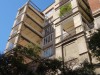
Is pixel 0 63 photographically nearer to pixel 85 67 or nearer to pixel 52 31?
pixel 85 67

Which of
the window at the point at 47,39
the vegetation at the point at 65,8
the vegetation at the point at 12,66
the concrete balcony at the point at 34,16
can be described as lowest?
the vegetation at the point at 12,66

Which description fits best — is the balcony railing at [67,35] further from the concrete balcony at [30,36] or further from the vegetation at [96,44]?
the vegetation at [96,44]

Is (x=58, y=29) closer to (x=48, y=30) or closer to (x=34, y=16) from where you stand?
(x=48, y=30)

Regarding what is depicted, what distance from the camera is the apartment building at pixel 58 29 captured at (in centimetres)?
2064

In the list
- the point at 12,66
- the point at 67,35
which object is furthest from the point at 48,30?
the point at 12,66

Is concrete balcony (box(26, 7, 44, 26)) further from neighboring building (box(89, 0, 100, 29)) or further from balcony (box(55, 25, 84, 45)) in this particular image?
neighboring building (box(89, 0, 100, 29))

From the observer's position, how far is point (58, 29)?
80.7 ft

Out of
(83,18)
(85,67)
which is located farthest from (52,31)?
(85,67)

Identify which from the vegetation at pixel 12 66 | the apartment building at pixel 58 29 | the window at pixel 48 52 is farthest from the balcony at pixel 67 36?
the vegetation at pixel 12 66

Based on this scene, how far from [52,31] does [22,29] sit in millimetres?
4971

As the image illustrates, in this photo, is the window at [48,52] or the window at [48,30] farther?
the window at [48,30]

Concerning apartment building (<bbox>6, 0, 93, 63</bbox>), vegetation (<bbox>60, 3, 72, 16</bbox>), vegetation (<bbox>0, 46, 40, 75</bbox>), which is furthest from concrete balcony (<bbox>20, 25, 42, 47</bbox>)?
vegetation (<bbox>0, 46, 40, 75</bbox>)

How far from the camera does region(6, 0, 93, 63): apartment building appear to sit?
20.6 metres

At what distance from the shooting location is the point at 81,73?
12.6 meters
